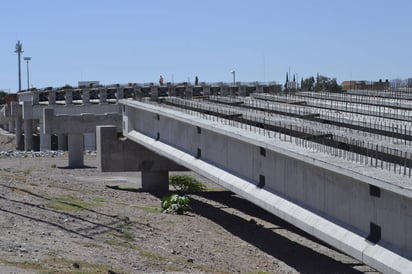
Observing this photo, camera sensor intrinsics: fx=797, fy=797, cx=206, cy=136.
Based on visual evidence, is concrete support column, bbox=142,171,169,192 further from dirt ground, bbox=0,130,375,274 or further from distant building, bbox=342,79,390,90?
distant building, bbox=342,79,390,90

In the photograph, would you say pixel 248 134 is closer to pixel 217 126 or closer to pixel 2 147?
pixel 217 126

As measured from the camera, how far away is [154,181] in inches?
1626

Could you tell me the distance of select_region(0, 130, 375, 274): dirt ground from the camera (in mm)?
17359

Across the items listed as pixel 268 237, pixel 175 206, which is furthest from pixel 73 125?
pixel 268 237

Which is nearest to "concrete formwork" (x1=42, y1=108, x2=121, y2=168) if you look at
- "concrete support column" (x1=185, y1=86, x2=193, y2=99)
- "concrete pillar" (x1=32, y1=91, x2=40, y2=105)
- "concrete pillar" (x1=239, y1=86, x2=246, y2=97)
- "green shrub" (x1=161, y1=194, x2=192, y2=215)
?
"concrete support column" (x1=185, y1=86, x2=193, y2=99)

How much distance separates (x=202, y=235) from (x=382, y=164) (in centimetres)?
966

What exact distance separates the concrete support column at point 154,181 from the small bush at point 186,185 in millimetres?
737

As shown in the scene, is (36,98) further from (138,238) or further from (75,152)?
(138,238)

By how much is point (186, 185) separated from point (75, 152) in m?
14.9

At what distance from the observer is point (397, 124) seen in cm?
2850

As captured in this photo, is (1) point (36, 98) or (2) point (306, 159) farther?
(1) point (36, 98)

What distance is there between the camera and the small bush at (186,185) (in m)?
41.6

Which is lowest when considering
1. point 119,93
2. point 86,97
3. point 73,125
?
point 73,125

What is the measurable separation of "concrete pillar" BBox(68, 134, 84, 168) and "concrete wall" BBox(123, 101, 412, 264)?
76.1 ft
